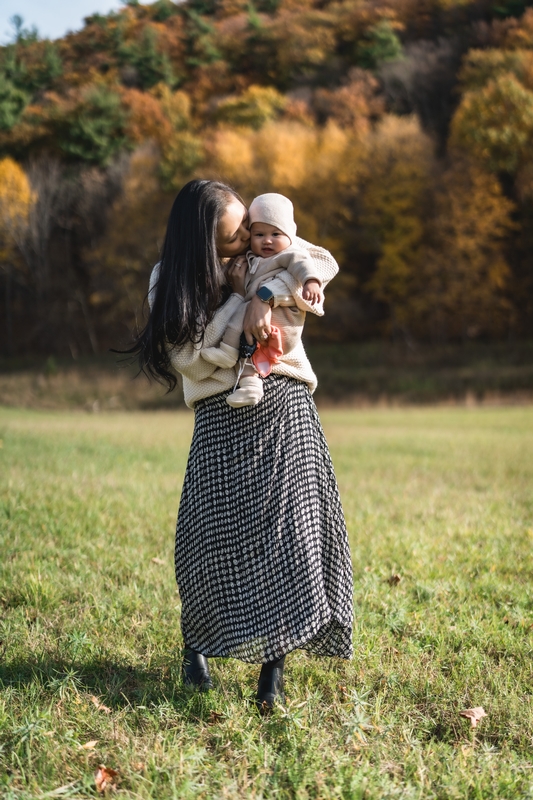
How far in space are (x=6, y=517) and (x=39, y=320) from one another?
46.6 meters

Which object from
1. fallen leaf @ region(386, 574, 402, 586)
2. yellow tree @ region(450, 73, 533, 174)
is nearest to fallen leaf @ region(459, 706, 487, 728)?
fallen leaf @ region(386, 574, 402, 586)

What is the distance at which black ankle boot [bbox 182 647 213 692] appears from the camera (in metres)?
3.07

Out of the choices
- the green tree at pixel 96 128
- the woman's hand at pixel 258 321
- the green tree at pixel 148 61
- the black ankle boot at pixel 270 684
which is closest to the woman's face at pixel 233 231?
the woman's hand at pixel 258 321

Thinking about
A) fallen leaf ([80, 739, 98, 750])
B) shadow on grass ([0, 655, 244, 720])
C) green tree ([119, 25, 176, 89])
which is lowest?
shadow on grass ([0, 655, 244, 720])

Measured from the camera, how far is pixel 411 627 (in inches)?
148

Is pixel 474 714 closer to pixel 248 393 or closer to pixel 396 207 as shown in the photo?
pixel 248 393

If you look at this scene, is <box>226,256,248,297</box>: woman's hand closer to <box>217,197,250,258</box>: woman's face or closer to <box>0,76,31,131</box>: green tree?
<box>217,197,250,258</box>: woman's face

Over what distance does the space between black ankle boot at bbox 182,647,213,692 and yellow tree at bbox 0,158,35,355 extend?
48.4m

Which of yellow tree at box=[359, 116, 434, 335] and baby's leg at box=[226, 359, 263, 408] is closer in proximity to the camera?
baby's leg at box=[226, 359, 263, 408]

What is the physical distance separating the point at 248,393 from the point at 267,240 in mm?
626

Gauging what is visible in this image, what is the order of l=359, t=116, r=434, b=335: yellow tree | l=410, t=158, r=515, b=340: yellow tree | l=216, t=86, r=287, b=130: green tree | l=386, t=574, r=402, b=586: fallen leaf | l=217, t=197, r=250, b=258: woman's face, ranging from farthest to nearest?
l=216, t=86, r=287, b=130: green tree < l=359, t=116, r=434, b=335: yellow tree < l=410, t=158, r=515, b=340: yellow tree < l=386, t=574, r=402, b=586: fallen leaf < l=217, t=197, r=250, b=258: woman's face

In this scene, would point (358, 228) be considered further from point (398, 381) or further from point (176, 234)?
point (176, 234)

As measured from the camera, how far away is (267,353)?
291 centimetres

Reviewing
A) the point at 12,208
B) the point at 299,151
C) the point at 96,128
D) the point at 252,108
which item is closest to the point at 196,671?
the point at 299,151
